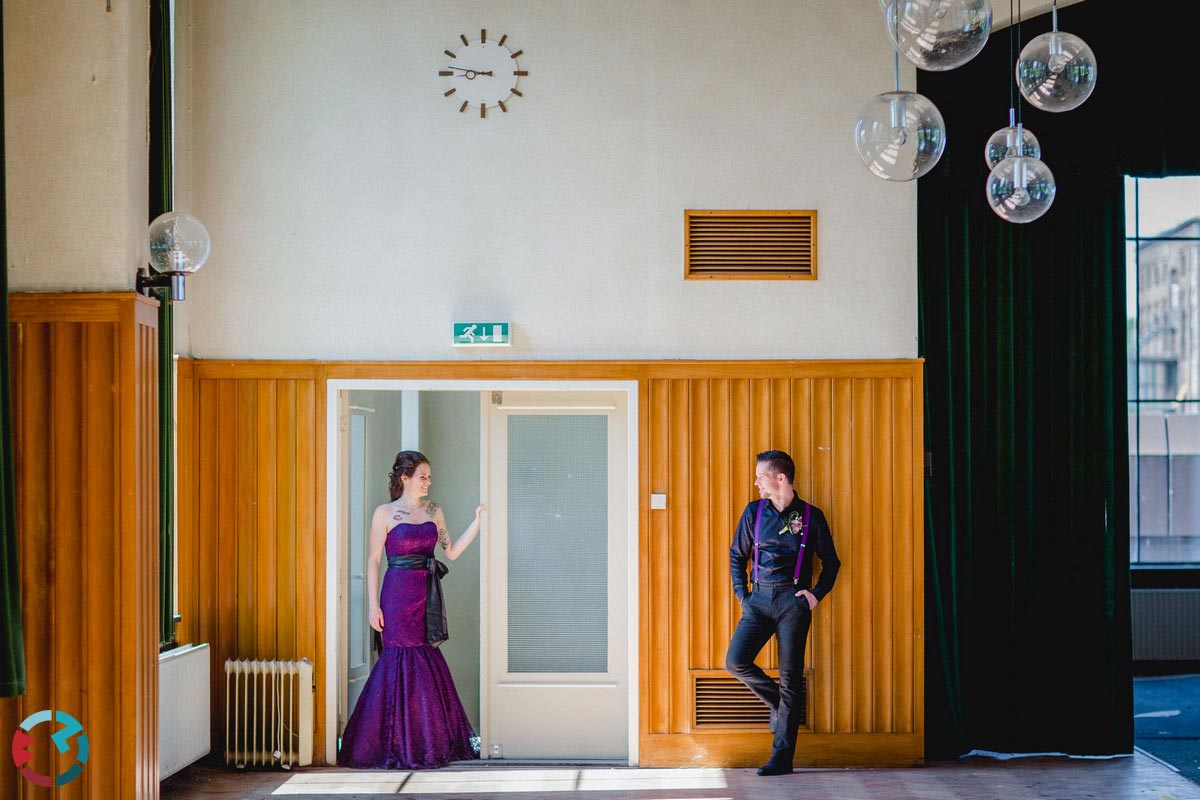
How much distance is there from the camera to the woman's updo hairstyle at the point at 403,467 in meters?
5.83

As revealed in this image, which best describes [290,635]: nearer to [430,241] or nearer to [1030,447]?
[430,241]

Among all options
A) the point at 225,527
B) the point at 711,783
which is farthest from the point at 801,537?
the point at 225,527

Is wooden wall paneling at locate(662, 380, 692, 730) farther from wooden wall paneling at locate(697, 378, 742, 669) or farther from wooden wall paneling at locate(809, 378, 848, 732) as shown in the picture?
wooden wall paneling at locate(809, 378, 848, 732)

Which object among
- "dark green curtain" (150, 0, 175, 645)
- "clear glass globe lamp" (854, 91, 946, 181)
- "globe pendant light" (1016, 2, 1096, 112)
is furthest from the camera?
"dark green curtain" (150, 0, 175, 645)

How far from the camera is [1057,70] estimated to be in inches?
126

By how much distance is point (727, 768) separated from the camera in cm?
569

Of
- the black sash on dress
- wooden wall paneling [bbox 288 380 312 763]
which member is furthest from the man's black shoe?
wooden wall paneling [bbox 288 380 312 763]

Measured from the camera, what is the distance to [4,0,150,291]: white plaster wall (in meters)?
4.38

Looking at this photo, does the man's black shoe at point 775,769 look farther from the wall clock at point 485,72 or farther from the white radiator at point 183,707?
the wall clock at point 485,72

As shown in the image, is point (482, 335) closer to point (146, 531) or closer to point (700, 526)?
point (700, 526)

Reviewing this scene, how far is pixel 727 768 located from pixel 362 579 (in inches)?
96.4

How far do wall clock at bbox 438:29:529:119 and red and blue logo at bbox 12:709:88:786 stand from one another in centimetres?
357

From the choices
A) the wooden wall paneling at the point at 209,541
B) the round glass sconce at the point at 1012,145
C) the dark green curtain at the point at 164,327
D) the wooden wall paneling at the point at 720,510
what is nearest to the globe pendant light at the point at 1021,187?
the round glass sconce at the point at 1012,145

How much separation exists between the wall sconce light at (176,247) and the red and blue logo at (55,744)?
1.82 meters
